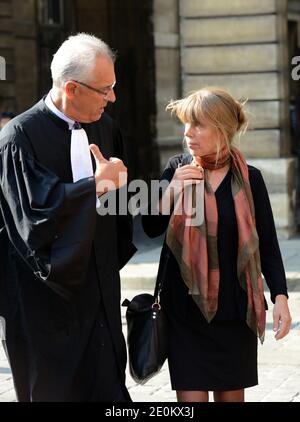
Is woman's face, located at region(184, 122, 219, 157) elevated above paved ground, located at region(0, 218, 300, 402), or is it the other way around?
woman's face, located at region(184, 122, 219, 157)

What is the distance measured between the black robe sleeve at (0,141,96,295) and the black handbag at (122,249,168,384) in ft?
1.82

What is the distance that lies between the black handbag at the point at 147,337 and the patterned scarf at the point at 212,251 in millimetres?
147

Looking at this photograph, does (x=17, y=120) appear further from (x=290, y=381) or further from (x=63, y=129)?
(x=290, y=381)

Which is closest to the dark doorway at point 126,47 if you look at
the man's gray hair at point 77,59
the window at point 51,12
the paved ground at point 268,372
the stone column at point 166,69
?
the window at point 51,12

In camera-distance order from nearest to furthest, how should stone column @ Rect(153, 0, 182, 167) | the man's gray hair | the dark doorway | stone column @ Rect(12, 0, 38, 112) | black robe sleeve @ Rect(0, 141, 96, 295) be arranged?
black robe sleeve @ Rect(0, 141, 96, 295)
the man's gray hair
stone column @ Rect(153, 0, 182, 167)
stone column @ Rect(12, 0, 38, 112)
the dark doorway

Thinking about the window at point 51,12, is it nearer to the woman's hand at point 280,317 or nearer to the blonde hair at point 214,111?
the blonde hair at point 214,111

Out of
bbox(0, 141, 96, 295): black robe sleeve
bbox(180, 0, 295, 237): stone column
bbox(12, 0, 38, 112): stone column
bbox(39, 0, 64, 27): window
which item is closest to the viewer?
bbox(0, 141, 96, 295): black robe sleeve

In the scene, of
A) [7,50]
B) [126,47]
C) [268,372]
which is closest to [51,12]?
[126,47]

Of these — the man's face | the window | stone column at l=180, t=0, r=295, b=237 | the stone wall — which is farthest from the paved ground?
the window

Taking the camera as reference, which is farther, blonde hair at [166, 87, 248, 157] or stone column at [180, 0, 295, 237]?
stone column at [180, 0, 295, 237]

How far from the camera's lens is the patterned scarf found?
193 inches

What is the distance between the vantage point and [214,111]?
16.0ft

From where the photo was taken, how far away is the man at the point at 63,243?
4461 millimetres

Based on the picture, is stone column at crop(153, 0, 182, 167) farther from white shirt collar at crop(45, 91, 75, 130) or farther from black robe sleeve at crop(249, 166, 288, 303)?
white shirt collar at crop(45, 91, 75, 130)
